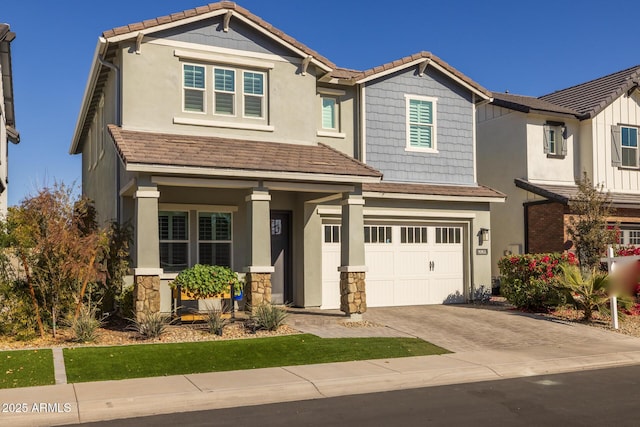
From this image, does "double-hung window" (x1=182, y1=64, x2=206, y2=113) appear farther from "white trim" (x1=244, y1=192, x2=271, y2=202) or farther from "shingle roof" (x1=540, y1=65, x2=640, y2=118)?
"shingle roof" (x1=540, y1=65, x2=640, y2=118)

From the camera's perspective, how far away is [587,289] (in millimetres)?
15523

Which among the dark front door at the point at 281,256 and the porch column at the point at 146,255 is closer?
the porch column at the point at 146,255

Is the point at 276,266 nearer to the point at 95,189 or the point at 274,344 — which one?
the point at 274,344

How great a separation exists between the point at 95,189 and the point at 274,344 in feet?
35.3

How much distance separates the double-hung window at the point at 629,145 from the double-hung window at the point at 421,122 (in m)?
7.61

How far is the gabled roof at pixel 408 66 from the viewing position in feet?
58.5

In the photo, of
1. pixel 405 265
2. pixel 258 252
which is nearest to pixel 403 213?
pixel 405 265

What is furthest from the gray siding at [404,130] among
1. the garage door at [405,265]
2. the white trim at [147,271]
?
the white trim at [147,271]

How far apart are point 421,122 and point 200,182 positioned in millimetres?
7769

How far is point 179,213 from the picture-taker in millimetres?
16016

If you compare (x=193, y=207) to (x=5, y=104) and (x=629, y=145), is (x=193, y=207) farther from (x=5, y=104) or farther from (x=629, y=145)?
(x=5, y=104)

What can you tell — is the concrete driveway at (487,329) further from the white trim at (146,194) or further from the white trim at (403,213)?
the white trim at (146,194)

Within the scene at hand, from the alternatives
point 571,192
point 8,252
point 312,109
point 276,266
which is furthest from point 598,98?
point 8,252

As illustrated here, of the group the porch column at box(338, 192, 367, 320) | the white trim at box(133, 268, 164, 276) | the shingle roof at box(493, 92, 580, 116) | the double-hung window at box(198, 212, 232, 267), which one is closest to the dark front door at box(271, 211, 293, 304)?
the double-hung window at box(198, 212, 232, 267)
